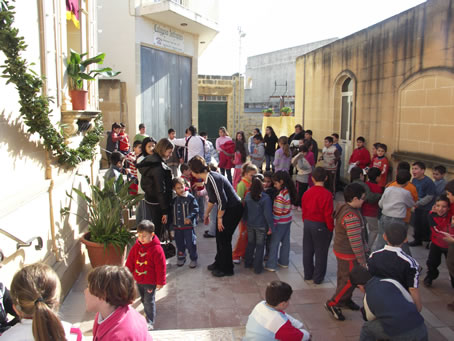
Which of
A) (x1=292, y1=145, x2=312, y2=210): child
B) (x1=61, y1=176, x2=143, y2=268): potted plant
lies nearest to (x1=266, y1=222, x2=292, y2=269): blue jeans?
(x1=61, y1=176, x2=143, y2=268): potted plant

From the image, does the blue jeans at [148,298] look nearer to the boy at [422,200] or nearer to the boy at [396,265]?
the boy at [396,265]

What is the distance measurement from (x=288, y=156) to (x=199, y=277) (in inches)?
180

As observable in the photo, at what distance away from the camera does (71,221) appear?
5.72 metres

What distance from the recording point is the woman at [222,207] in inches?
208

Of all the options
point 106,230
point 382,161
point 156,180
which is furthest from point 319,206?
point 382,161

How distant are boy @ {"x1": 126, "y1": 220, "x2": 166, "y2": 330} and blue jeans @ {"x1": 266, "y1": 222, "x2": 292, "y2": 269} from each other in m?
2.01

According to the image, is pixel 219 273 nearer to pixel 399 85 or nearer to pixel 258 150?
pixel 258 150

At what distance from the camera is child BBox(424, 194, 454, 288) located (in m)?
4.91

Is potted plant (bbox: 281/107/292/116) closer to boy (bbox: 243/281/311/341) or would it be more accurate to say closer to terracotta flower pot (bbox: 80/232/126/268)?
terracotta flower pot (bbox: 80/232/126/268)

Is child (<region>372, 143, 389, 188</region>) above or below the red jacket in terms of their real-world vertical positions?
above

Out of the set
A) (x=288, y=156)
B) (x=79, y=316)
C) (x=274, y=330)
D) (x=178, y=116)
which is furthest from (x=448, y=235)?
(x=178, y=116)

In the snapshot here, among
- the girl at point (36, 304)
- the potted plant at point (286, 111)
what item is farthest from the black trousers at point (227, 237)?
the potted plant at point (286, 111)

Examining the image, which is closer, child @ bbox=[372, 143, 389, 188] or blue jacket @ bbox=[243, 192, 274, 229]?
blue jacket @ bbox=[243, 192, 274, 229]

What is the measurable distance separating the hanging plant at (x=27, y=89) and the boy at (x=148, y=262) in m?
1.44
